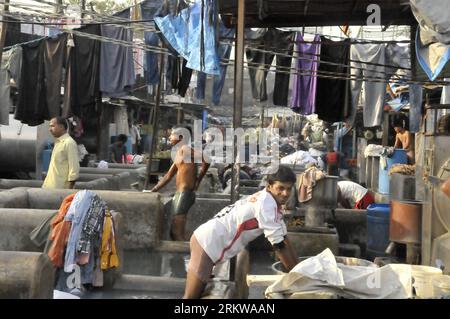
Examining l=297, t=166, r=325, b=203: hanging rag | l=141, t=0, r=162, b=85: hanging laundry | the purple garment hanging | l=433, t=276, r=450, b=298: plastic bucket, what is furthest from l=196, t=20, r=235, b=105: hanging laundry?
l=433, t=276, r=450, b=298: plastic bucket

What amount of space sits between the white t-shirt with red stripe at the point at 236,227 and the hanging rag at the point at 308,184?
3509 millimetres

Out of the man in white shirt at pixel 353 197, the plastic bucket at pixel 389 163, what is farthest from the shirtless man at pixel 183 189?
the plastic bucket at pixel 389 163

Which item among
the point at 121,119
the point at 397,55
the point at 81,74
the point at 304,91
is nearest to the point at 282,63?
the point at 304,91

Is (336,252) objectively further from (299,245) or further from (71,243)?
(71,243)

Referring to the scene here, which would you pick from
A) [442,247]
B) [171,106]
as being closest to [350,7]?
[442,247]

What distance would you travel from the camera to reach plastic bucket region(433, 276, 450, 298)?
3.07m

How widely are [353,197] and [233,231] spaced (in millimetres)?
5872

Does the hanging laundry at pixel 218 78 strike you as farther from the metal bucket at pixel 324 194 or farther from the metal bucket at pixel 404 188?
the metal bucket at pixel 404 188

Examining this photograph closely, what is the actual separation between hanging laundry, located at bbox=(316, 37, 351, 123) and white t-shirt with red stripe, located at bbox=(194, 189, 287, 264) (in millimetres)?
5548

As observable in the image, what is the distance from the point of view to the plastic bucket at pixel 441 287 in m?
3.07

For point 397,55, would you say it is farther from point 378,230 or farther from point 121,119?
point 121,119

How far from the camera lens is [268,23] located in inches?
275

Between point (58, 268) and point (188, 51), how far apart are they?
109 inches

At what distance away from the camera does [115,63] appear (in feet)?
32.6
